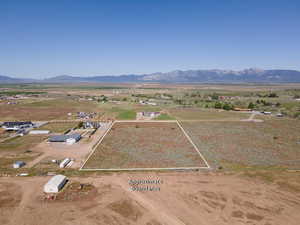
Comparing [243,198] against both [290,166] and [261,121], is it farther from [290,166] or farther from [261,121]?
[261,121]

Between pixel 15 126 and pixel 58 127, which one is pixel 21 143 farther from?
pixel 15 126

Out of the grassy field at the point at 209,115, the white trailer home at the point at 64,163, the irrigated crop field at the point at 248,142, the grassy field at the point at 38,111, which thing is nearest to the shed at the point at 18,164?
the white trailer home at the point at 64,163

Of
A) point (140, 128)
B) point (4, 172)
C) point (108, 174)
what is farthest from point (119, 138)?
point (4, 172)

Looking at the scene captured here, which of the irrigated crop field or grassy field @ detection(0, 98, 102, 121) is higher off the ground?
grassy field @ detection(0, 98, 102, 121)

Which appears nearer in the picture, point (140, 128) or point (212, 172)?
point (212, 172)

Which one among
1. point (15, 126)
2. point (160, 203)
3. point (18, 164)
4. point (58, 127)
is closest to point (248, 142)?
point (160, 203)

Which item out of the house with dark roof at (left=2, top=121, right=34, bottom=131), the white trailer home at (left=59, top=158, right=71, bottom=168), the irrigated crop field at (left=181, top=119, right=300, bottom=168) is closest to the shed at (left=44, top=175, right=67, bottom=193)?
the white trailer home at (left=59, top=158, right=71, bottom=168)

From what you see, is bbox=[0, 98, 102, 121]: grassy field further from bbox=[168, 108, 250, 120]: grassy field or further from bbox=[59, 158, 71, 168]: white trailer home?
bbox=[59, 158, 71, 168]: white trailer home

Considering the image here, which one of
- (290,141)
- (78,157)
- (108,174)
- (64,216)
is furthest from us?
(290,141)
